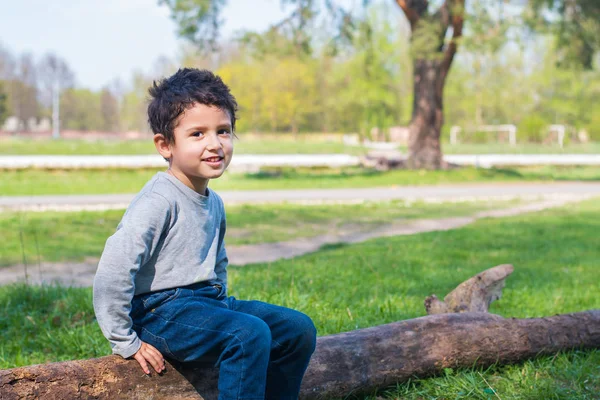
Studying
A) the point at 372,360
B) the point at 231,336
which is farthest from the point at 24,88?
the point at 231,336

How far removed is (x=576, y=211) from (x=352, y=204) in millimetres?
4203

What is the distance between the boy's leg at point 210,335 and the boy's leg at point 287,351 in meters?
0.15

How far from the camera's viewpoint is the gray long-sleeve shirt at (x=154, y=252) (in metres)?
2.56

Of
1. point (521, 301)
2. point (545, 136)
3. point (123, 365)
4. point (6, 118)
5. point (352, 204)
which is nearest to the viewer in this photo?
point (123, 365)

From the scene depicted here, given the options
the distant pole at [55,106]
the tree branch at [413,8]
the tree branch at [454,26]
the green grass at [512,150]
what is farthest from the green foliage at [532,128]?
the distant pole at [55,106]

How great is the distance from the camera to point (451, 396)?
3.42 m

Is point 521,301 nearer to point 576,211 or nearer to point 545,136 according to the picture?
point 576,211

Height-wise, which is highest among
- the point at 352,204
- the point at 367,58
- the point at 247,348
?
the point at 367,58

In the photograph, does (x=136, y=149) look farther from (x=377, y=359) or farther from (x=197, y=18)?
(x=377, y=359)

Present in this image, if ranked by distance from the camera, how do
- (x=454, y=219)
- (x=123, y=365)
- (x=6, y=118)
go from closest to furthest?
(x=123, y=365)
(x=454, y=219)
(x=6, y=118)

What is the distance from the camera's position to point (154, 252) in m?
2.72

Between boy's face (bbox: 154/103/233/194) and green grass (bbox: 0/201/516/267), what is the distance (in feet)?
15.5

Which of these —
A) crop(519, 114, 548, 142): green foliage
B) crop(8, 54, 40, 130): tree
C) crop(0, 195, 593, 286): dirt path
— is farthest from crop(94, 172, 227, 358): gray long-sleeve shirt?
crop(8, 54, 40, 130): tree

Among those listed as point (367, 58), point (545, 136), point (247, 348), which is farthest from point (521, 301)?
point (545, 136)
